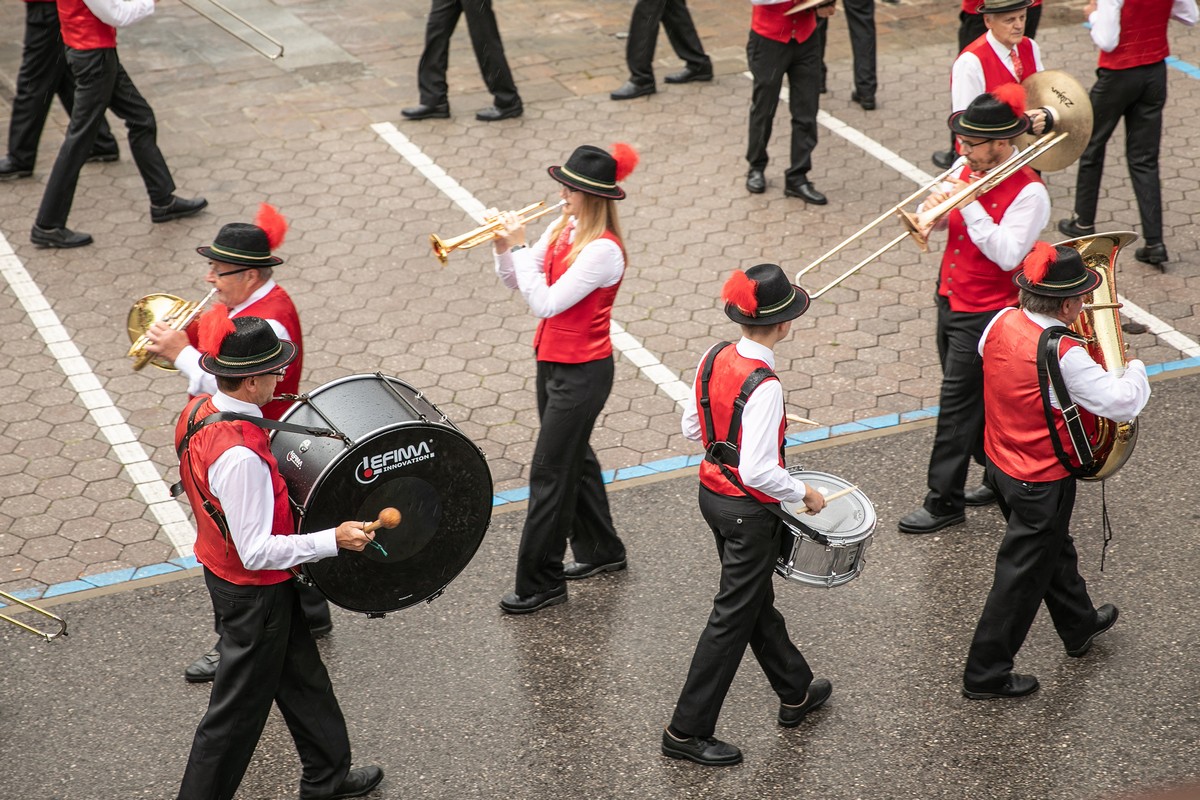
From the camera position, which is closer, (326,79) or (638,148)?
(638,148)

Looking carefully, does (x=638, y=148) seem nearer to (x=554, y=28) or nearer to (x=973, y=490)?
(x=554, y=28)

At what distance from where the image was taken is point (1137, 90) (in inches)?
332

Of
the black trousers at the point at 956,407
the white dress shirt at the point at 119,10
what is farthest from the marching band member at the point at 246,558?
the white dress shirt at the point at 119,10

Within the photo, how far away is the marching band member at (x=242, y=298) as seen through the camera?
5.04 meters

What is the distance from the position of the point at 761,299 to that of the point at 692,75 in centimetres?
731

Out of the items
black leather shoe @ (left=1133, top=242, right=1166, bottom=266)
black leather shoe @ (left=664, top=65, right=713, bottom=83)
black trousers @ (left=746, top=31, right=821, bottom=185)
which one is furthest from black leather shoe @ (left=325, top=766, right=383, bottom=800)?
black leather shoe @ (left=664, top=65, right=713, bottom=83)

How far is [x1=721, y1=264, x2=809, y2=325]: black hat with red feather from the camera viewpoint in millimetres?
4754

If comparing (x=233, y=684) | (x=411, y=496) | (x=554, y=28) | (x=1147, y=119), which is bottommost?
(x=554, y=28)

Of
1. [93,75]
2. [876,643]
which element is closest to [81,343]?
[93,75]

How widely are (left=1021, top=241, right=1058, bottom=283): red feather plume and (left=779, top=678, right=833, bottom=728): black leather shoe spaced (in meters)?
1.75

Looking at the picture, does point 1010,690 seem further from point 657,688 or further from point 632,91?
point 632,91

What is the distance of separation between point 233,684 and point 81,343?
4.14 meters

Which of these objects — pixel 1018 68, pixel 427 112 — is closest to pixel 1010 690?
pixel 1018 68

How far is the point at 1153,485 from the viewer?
6605 mm
